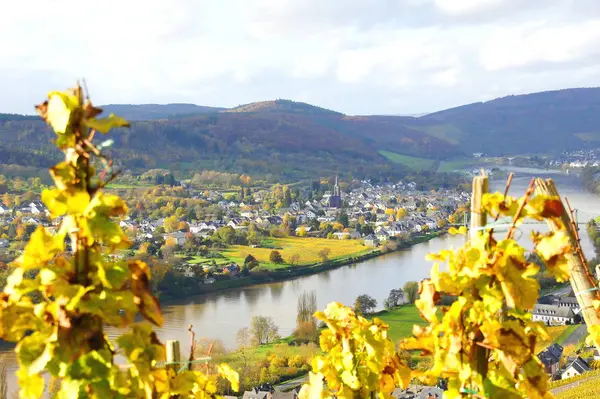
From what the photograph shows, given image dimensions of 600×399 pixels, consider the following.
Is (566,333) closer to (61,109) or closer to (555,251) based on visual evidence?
(555,251)

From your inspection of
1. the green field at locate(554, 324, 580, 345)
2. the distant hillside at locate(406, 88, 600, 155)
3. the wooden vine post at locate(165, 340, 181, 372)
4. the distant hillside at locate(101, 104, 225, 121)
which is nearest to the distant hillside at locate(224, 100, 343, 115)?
the distant hillside at locate(101, 104, 225, 121)

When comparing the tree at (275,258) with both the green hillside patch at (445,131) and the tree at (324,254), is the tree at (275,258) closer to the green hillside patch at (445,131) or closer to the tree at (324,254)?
the tree at (324,254)

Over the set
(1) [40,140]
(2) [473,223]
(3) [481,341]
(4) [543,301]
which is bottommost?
(4) [543,301]

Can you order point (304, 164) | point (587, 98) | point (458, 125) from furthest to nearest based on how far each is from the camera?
point (587, 98)
point (458, 125)
point (304, 164)

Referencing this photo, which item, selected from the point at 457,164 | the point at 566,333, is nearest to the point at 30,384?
the point at 566,333

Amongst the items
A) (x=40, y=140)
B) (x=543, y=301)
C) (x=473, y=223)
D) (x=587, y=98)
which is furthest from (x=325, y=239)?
(x=587, y=98)

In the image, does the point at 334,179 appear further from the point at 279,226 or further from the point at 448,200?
the point at 279,226

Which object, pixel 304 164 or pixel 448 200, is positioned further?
pixel 304 164

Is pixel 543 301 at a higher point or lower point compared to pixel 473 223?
lower
